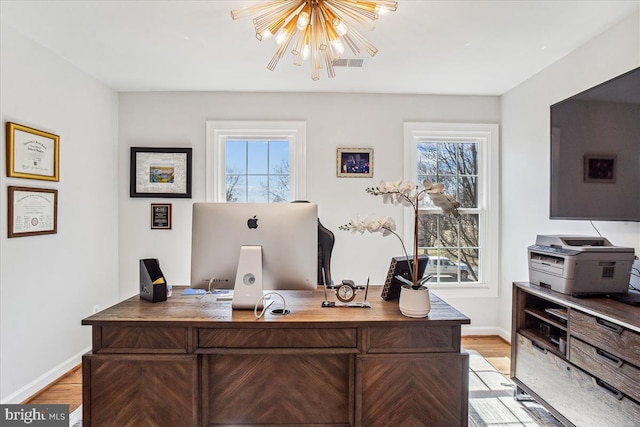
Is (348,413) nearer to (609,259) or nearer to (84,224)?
(609,259)

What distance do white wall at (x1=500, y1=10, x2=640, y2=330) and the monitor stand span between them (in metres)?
2.17

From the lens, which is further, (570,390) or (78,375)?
(78,375)

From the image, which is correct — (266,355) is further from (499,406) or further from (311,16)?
(499,406)

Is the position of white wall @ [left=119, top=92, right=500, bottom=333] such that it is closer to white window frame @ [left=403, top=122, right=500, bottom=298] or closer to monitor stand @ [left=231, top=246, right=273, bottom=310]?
white window frame @ [left=403, top=122, right=500, bottom=298]

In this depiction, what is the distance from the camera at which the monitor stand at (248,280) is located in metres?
1.64

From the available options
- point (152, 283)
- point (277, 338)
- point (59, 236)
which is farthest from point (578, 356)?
point (59, 236)

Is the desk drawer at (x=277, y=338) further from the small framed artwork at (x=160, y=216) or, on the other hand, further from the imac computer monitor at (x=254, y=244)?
the small framed artwork at (x=160, y=216)

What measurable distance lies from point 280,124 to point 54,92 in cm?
190

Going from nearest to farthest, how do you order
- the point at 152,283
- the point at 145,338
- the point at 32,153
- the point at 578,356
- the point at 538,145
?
1. the point at 145,338
2. the point at 152,283
3. the point at 578,356
4. the point at 32,153
5. the point at 538,145

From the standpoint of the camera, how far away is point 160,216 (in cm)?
357

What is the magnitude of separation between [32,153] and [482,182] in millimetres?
4070

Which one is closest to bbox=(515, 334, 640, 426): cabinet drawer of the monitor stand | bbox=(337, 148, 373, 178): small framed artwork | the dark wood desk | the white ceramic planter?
the dark wood desk

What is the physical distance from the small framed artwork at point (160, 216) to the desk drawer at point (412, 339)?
278cm

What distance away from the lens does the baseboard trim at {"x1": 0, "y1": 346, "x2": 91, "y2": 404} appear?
234 centimetres
